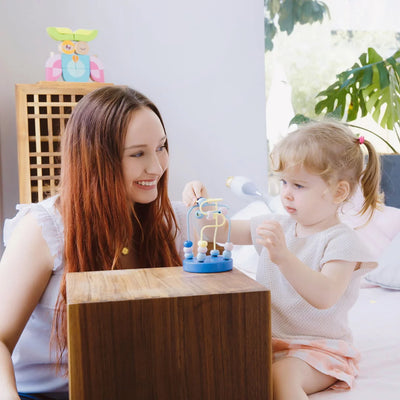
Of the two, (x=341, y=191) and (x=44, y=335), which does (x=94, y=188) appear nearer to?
(x=44, y=335)

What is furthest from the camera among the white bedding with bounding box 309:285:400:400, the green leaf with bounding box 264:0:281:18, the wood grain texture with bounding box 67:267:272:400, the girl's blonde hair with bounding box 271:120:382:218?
the green leaf with bounding box 264:0:281:18

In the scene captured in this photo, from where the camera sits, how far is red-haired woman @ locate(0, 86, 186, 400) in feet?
3.48

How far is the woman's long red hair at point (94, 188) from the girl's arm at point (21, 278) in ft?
0.17

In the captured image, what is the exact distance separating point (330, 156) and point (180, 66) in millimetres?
1888

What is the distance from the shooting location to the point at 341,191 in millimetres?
1280

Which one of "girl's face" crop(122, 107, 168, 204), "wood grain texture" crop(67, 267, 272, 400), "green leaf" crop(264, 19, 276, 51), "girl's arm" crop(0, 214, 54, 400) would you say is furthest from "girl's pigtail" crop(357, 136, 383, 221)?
"green leaf" crop(264, 19, 276, 51)

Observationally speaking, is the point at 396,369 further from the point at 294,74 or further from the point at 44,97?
the point at 294,74

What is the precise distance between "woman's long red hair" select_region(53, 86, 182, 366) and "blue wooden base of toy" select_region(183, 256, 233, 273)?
0.18 metres

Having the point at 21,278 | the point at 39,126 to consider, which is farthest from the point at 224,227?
the point at 39,126

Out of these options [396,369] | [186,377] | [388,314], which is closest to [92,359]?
[186,377]

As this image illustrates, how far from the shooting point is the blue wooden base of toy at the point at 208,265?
913mm

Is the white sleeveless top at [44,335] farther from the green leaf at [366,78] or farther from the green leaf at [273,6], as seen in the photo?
the green leaf at [273,6]

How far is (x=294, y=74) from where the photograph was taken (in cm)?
346

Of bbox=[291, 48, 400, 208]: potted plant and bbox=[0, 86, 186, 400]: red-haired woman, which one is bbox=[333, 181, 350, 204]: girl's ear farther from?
bbox=[291, 48, 400, 208]: potted plant
